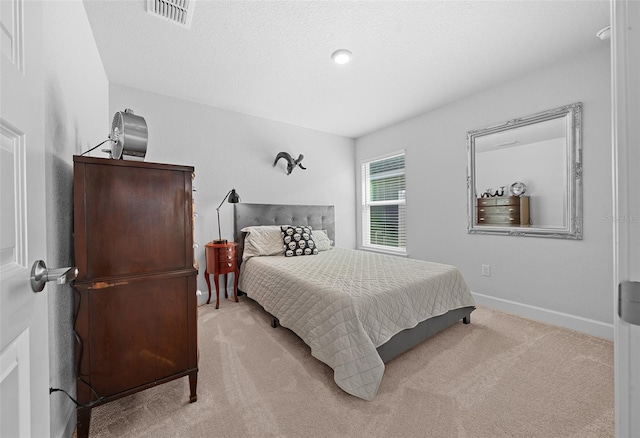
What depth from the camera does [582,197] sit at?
2.32 m

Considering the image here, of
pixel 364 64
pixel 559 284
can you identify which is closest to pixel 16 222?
pixel 364 64

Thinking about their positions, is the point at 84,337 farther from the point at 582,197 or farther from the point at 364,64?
the point at 582,197

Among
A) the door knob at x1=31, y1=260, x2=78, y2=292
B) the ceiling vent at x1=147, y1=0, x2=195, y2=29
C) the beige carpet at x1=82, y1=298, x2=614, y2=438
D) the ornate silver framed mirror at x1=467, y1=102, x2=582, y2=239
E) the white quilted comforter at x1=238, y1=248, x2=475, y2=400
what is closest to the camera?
the door knob at x1=31, y1=260, x2=78, y2=292

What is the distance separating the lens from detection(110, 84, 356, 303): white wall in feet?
9.71

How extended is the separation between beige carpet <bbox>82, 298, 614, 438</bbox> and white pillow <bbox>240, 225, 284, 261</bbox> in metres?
1.16

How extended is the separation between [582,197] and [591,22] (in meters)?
1.34

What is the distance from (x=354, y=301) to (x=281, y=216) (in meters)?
2.29

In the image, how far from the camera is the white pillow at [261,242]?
322 cm

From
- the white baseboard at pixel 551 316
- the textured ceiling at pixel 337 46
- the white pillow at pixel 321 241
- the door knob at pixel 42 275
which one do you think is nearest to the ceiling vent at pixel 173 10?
the textured ceiling at pixel 337 46

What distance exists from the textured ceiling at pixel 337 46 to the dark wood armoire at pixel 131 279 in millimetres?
1247

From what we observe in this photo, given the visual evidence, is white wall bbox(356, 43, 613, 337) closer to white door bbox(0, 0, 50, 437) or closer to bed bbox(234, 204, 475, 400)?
bed bbox(234, 204, 475, 400)

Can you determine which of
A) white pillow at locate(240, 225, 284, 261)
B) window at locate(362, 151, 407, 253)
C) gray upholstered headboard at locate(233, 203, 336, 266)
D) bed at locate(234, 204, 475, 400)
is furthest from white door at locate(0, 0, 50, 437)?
window at locate(362, 151, 407, 253)

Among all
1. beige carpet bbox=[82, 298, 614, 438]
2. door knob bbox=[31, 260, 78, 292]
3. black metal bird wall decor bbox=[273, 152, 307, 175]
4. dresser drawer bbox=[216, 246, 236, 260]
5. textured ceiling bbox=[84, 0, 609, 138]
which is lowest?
beige carpet bbox=[82, 298, 614, 438]

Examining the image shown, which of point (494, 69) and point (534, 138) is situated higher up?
point (494, 69)
